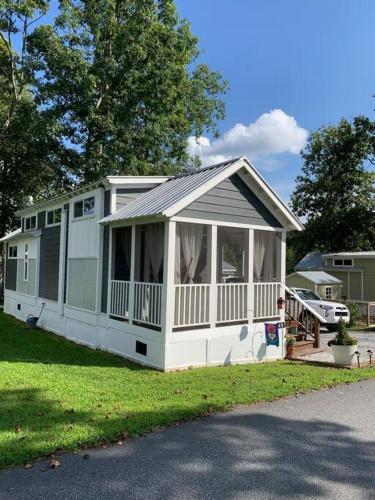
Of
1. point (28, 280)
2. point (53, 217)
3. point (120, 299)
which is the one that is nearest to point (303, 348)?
point (120, 299)

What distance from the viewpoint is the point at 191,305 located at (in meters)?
8.88

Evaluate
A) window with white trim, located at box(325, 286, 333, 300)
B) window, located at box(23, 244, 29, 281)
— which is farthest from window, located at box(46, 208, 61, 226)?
window with white trim, located at box(325, 286, 333, 300)

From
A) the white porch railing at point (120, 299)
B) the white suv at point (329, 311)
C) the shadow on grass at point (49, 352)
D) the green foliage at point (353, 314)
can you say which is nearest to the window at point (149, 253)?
the white porch railing at point (120, 299)

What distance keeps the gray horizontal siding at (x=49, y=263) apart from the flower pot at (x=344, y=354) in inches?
335

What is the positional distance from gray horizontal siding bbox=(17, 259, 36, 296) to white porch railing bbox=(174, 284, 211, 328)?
8777 millimetres

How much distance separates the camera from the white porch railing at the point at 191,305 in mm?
8672

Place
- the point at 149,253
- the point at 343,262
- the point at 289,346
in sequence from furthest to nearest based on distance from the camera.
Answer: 1. the point at 343,262
2. the point at 289,346
3. the point at 149,253

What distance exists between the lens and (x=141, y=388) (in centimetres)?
696

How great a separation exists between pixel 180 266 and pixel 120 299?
5.94 feet

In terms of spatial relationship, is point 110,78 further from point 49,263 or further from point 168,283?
point 168,283

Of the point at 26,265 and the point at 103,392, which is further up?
the point at 26,265

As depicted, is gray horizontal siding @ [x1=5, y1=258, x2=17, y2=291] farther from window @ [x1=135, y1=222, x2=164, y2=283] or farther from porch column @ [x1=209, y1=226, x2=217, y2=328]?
porch column @ [x1=209, y1=226, x2=217, y2=328]

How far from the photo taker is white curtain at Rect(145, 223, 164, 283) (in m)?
9.42

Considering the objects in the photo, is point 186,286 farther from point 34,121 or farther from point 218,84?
point 218,84
